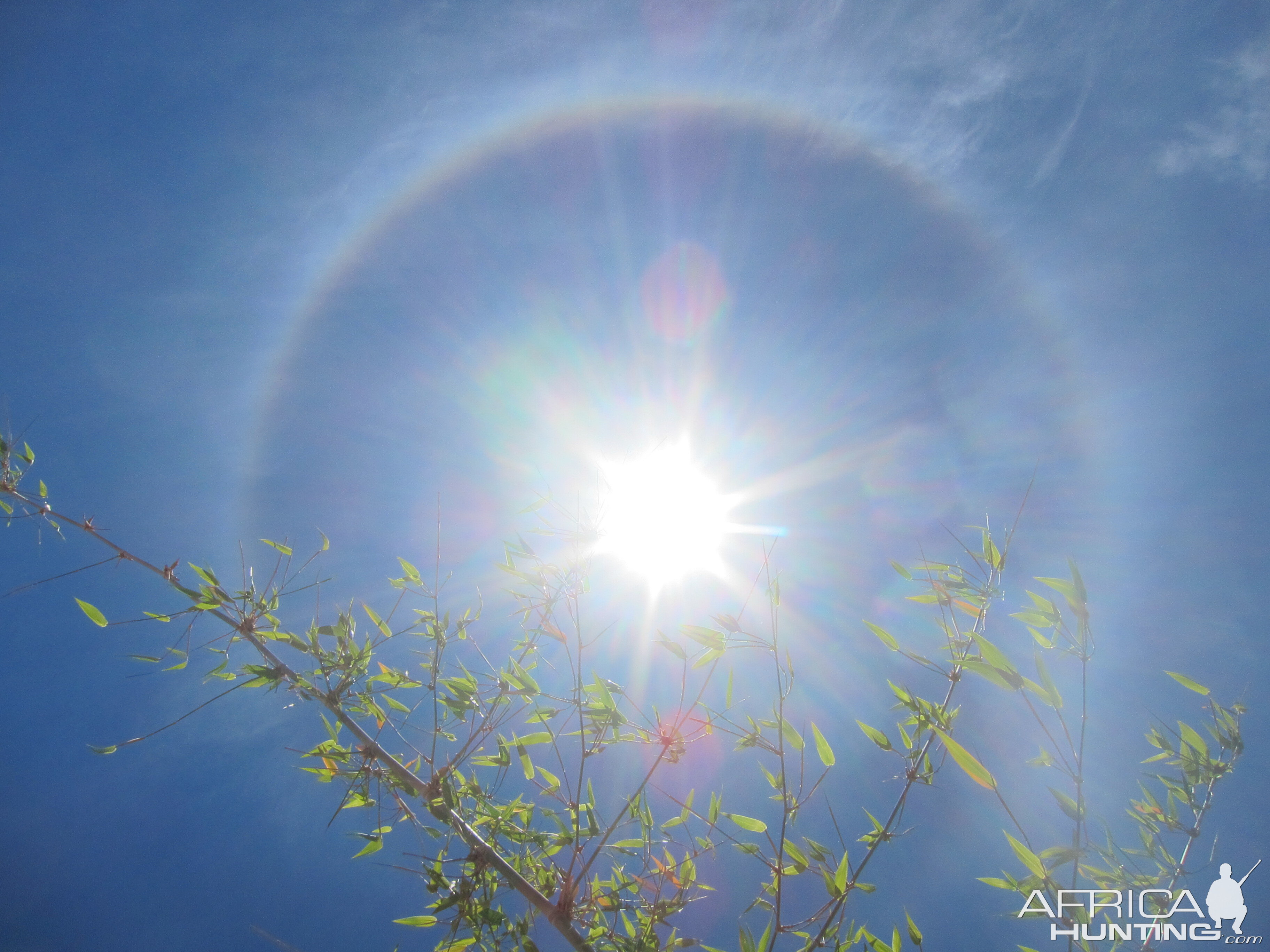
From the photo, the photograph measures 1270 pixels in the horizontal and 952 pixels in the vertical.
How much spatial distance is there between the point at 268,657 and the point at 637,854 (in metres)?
1.19

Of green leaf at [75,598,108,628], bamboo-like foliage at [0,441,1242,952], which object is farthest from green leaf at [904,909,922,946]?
green leaf at [75,598,108,628]

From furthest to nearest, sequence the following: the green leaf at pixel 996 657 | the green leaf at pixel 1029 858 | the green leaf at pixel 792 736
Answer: the green leaf at pixel 792 736 < the green leaf at pixel 1029 858 < the green leaf at pixel 996 657

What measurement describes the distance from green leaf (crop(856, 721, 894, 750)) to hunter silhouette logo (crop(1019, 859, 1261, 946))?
49 centimetres

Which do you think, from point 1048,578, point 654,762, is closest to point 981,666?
point 1048,578

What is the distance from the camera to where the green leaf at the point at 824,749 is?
1.77 meters

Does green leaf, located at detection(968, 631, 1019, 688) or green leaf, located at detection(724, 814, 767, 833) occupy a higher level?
green leaf, located at detection(968, 631, 1019, 688)

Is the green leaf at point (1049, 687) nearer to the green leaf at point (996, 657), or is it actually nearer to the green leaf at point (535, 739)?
the green leaf at point (996, 657)

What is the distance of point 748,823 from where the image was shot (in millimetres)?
1864

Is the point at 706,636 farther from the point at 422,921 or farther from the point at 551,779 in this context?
the point at 422,921

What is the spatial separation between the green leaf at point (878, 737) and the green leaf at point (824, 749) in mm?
114

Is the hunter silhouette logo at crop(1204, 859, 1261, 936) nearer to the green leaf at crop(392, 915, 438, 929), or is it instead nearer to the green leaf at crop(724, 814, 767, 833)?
the green leaf at crop(724, 814, 767, 833)

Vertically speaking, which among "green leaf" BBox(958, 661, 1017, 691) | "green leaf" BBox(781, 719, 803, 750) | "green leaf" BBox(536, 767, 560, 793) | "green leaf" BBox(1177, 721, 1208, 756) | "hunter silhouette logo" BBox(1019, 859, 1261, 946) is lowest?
"hunter silhouette logo" BBox(1019, 859, 1261, 946)

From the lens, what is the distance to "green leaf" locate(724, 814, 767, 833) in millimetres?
1808

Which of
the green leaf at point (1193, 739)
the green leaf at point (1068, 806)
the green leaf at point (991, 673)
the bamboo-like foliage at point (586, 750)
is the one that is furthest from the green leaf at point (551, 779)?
the green leaf at point (1193, 739)
